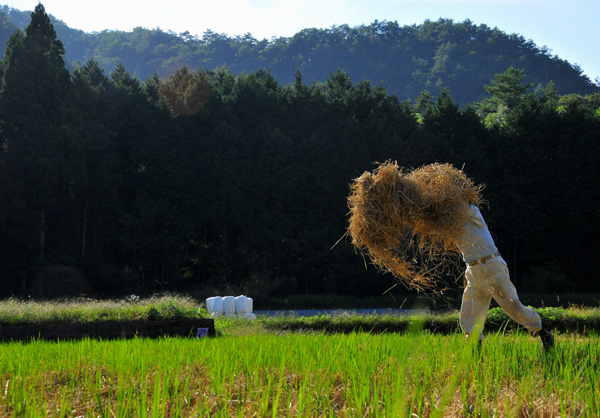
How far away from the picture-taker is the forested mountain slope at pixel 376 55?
335 feet

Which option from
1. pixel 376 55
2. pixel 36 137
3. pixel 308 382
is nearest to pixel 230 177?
pixel 36 137

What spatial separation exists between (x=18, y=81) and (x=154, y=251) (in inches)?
379

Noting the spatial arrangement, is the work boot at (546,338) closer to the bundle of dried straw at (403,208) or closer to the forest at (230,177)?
the bundle of dried straw at (403,208)

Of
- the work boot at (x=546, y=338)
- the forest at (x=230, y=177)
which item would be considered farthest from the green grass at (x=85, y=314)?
the forest at (x=230, y=177)

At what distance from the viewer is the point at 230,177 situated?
97.5 ft

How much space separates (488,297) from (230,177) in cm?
2452

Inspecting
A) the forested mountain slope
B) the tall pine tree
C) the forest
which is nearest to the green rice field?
the tall pine tree

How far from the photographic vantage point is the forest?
2602cm

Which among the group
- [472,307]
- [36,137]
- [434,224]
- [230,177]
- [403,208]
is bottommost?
[472,307]

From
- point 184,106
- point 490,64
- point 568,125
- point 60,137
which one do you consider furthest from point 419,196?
point 490,64

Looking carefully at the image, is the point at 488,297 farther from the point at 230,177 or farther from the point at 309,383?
the point at 230,177

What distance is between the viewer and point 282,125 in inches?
1307

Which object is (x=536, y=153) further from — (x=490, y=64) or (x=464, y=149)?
(x=490, y=64)

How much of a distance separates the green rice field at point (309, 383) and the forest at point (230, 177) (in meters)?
22.1
